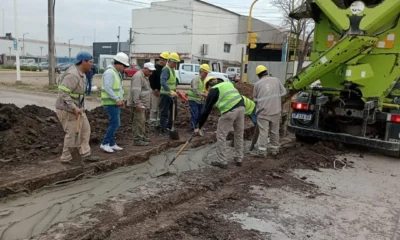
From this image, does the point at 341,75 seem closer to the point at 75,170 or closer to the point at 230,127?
the point at 230,127

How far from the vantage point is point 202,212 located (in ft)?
13.4

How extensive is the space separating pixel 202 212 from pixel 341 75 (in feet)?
16.7

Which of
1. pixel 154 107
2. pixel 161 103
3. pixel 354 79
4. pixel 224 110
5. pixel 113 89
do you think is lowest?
pixel 154 107

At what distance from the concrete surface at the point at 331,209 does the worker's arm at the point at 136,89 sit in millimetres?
2715

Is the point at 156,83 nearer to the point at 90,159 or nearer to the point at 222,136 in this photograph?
the point at 222,136

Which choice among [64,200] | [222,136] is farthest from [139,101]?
[64,200]


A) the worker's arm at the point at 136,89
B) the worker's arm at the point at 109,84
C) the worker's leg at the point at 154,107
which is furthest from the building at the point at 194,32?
the worker's arm at the point at 109,84

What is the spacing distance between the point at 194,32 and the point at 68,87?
35944 mm

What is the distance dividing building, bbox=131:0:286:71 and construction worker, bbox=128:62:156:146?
30.6 metres

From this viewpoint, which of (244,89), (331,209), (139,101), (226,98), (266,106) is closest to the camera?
(331,209)

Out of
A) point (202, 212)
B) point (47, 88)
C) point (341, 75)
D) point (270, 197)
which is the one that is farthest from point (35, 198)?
point (47, 88)

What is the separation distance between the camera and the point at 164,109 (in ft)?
25.7

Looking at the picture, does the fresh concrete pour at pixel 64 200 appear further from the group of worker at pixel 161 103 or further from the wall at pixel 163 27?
the wall at pixel 163 27

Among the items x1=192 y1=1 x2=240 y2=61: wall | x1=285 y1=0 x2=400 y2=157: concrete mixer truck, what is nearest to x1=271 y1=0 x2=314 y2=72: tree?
x1=285 y1=0 x2=400 y2=157: concrete mixer truck
